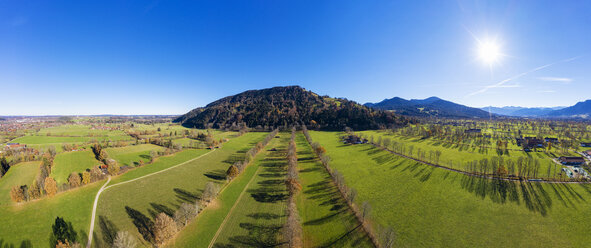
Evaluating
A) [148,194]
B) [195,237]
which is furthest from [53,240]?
[195,237]

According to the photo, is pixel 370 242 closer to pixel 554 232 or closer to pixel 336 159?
pixel 554 232

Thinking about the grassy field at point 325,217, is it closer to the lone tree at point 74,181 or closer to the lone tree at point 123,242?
the lone tree at point 123,242

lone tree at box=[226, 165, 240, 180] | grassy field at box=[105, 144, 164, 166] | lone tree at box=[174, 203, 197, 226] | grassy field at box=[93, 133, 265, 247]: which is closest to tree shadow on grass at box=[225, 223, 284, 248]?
lone tree at box=[174, 203, 197, 226]

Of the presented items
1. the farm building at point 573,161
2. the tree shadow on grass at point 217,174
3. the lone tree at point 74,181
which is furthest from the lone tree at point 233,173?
the farm building at point 573,161

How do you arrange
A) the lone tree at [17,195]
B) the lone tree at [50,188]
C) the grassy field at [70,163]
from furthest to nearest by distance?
the grassy field at [70,163], the lone tree at [50,188], the lone tree at [17,195]

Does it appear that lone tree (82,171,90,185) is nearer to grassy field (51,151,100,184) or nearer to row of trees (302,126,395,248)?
grassy field (51,151,100,184)

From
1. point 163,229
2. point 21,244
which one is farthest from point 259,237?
point 21,244
